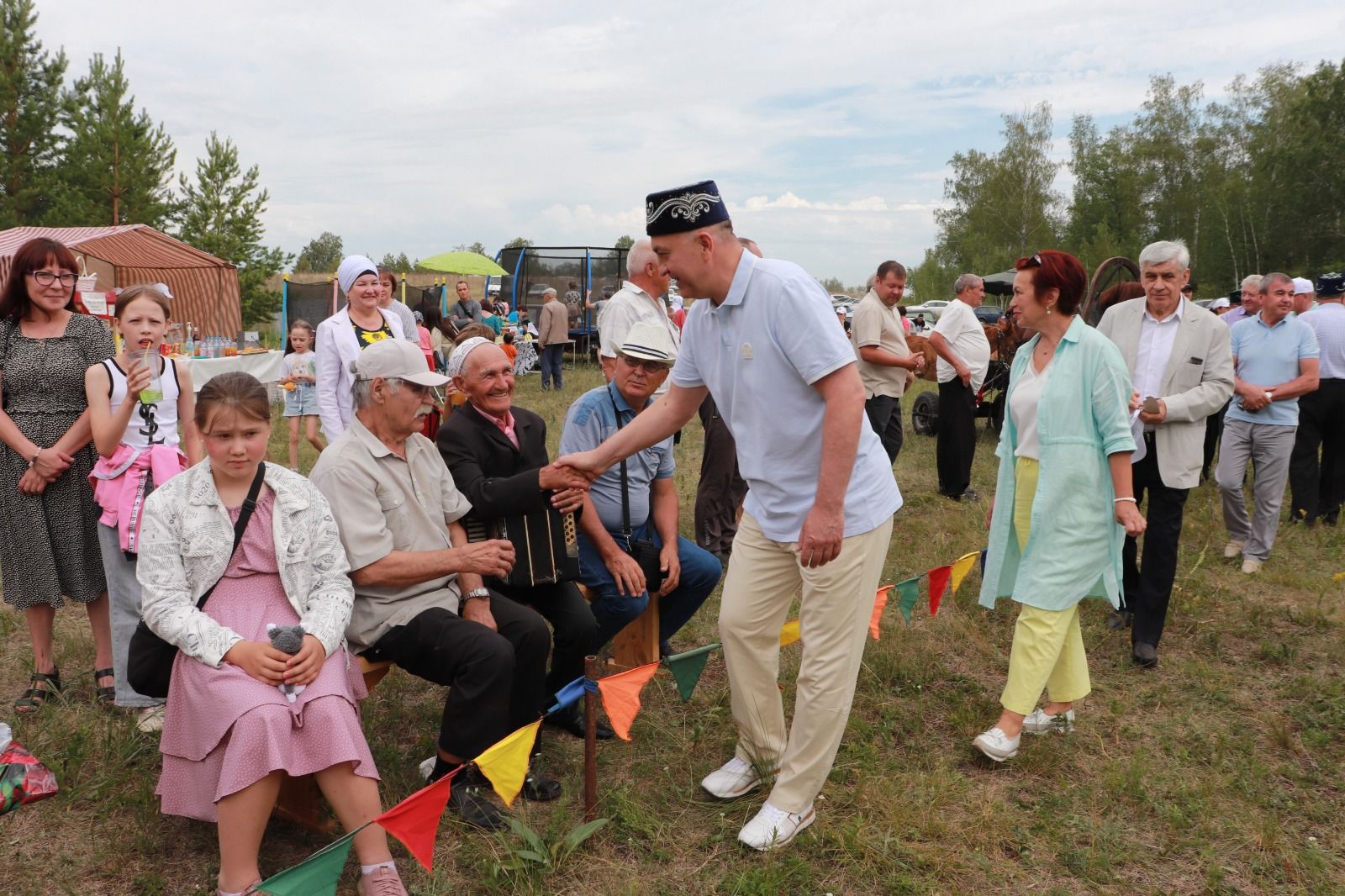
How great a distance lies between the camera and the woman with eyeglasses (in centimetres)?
401

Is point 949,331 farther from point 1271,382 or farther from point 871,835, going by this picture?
point 871,835

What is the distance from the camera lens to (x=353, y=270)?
532 cm

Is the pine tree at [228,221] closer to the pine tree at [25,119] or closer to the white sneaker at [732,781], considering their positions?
the pine tree at [25,119]

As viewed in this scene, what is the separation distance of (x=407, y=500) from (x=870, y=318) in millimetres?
4964

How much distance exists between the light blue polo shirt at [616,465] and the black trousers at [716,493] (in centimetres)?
197

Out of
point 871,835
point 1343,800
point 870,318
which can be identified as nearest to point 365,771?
point 871,835

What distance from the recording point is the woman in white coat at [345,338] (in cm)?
519

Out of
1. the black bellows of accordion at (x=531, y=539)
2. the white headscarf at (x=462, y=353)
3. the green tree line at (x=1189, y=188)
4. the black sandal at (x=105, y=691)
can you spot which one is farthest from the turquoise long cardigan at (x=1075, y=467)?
the green tree line at (x=1189, y=188)

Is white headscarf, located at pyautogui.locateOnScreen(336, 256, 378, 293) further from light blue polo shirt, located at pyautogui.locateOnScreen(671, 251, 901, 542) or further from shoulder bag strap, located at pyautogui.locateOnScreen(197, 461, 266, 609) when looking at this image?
light blue polo shirt, located at pyautogui.locateOnScreen(671, 251, 901, 542)

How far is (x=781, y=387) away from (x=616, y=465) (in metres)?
1.43

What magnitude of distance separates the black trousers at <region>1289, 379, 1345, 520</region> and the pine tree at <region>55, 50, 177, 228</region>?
29.2 m

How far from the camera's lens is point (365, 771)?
285 centimetres

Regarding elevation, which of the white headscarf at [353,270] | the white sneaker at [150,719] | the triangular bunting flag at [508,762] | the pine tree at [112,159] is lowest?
the white sneaker at [150,719]

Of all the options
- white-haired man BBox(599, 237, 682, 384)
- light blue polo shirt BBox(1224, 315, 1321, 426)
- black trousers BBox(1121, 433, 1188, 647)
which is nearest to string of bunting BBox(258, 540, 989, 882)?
white-haired man BBox(599, 237, 682, 384)
